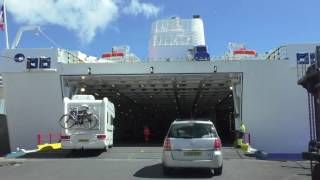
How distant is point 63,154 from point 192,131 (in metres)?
11.1

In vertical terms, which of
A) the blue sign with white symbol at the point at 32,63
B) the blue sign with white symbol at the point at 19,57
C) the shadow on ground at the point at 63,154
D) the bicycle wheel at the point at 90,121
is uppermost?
the blue sign with white symbol at the point at 19,57

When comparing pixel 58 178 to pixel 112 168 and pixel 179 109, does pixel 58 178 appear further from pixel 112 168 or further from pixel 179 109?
pixel 179 109

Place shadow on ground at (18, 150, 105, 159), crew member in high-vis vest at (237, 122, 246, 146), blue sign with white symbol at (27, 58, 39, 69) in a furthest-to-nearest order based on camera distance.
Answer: blue sign with white symbol at (27, 58, 39, 69), crew member in high-vis vest at (237, 122, 246, 146), shadow on ground at (18, 150, 105, 159)

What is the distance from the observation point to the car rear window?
52.6ft

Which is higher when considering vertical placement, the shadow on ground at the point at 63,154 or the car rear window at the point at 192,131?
the car rear window at the point at 192,131

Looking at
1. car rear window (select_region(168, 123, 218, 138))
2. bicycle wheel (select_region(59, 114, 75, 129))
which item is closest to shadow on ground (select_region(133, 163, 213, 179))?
car rear window (select_region(168, 123, 218, 138))

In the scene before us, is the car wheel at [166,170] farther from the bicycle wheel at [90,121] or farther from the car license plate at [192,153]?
the bicycle wheel at [90,121]

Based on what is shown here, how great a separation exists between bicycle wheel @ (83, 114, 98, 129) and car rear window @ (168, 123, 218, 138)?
835 cm

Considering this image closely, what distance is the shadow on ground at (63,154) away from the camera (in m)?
24.4

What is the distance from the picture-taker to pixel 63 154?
1006 inches

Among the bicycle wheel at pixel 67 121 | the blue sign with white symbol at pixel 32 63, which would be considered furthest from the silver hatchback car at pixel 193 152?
the blue sign with white symbol at pixel 32 63

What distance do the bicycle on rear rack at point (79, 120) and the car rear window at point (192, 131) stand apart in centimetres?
836

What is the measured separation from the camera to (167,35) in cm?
4009

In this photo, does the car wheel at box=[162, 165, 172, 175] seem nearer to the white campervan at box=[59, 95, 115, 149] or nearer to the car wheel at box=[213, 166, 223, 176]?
the car wheel at box=[213, 166, 223, 176]
